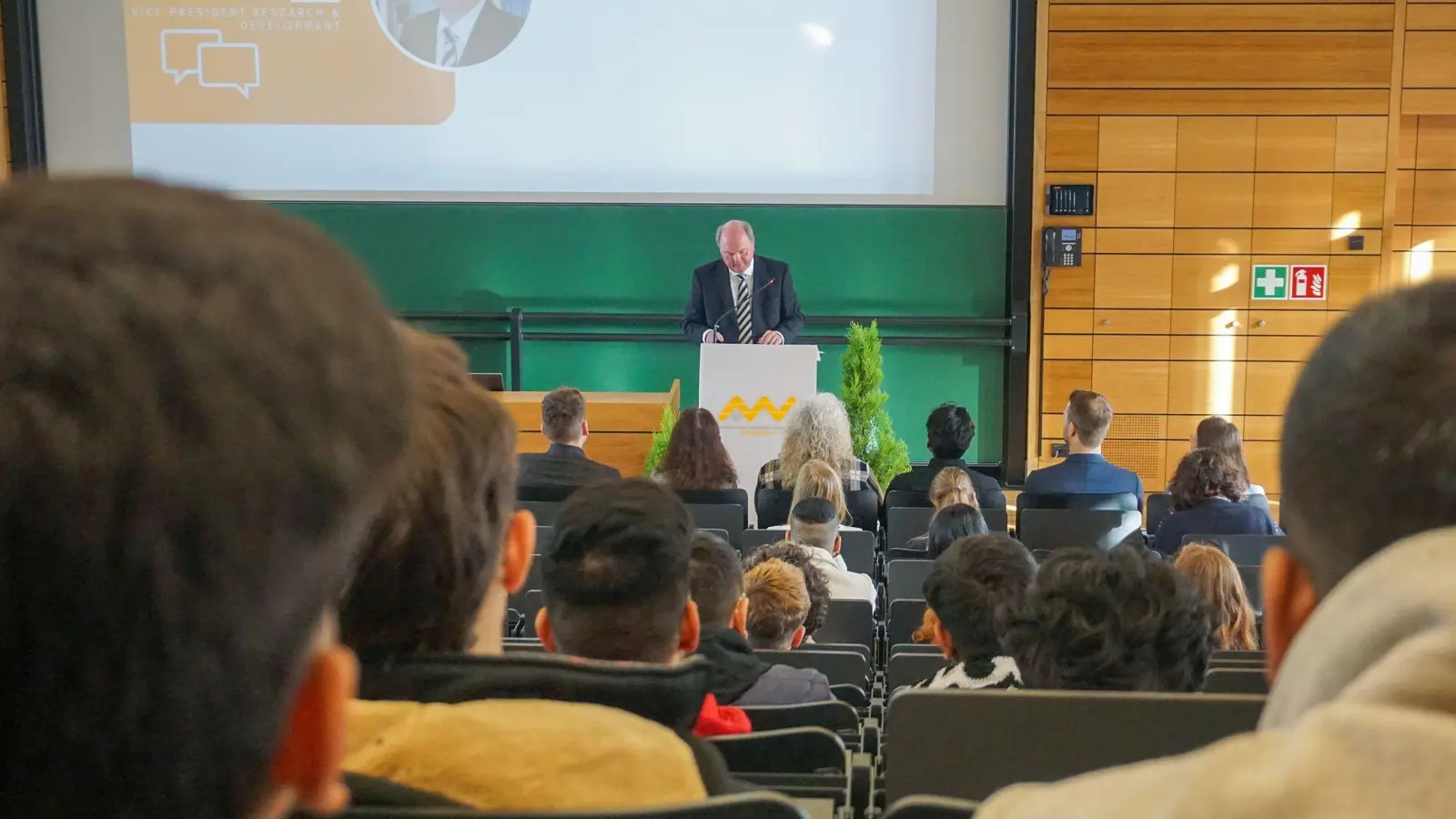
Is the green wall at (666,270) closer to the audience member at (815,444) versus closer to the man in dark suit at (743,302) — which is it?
the man in dark suit at (743,302)

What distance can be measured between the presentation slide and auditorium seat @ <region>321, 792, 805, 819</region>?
766 centimetres

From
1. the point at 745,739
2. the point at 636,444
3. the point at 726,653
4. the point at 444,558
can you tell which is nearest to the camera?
the point at 444,558

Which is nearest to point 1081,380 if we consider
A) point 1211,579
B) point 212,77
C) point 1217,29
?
point 1217,29

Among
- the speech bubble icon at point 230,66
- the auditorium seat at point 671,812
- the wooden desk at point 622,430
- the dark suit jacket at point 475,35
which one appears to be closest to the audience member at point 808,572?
the auditorium seat at point 671,812

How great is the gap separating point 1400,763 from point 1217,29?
8.83 m

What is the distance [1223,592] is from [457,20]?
697 cm

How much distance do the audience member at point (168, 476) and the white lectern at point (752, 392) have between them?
636 cm

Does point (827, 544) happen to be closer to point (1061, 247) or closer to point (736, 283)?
point (736, 283)

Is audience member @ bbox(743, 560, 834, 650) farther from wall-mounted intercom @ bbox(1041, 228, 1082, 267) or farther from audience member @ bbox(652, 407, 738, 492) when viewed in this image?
wall-mounted intercom @ bbox(1041, 228, 1082, 267)

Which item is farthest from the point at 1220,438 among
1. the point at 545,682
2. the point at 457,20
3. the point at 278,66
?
the point at 278,66

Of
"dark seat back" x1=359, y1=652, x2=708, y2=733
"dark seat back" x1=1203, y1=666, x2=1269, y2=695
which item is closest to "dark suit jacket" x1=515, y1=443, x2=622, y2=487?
"dark seat back" x1=1203, y1=666, x2=1269, y2=695

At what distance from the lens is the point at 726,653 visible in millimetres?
2277

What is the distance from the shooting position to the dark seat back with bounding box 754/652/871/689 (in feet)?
9.47

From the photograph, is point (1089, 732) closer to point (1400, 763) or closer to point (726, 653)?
point (726, 653)
